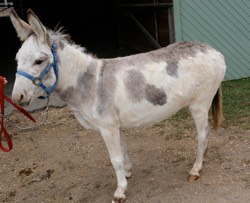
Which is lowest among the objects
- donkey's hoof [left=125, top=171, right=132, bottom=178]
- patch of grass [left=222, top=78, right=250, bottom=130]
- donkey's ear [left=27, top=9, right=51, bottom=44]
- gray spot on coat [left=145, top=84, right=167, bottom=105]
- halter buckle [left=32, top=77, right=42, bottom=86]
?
patch of grass [left=222, top=78, right=250, bottom=130]

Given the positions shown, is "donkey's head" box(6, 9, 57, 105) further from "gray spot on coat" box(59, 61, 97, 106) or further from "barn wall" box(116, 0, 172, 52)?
"barn wall" box(116, 0, 172, 52)

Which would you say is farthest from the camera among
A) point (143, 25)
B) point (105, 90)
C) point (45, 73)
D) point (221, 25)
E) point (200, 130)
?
point (143, 25)

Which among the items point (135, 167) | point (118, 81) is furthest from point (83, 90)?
point (135, 167)

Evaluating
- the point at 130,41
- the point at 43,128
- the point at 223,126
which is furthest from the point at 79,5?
the point at 223,126

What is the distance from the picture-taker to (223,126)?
5.18m

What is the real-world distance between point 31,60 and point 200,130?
1903 mm

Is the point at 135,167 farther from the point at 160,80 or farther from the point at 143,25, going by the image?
the point at 143,25

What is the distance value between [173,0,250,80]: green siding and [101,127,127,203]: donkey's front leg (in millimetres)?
3884

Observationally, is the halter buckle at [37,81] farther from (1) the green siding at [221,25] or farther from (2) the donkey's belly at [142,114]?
(1) the green siding at [221,25]

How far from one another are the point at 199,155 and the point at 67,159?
1.78 metres

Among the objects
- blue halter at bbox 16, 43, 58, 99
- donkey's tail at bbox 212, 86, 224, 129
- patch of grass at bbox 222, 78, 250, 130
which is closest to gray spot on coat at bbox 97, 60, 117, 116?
blue halter at bbox 16, 43, 58, 99

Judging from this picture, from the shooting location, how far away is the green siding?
22.1 feet

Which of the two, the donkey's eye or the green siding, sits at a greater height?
the donkey's eye

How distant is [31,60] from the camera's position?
3.01 meters
